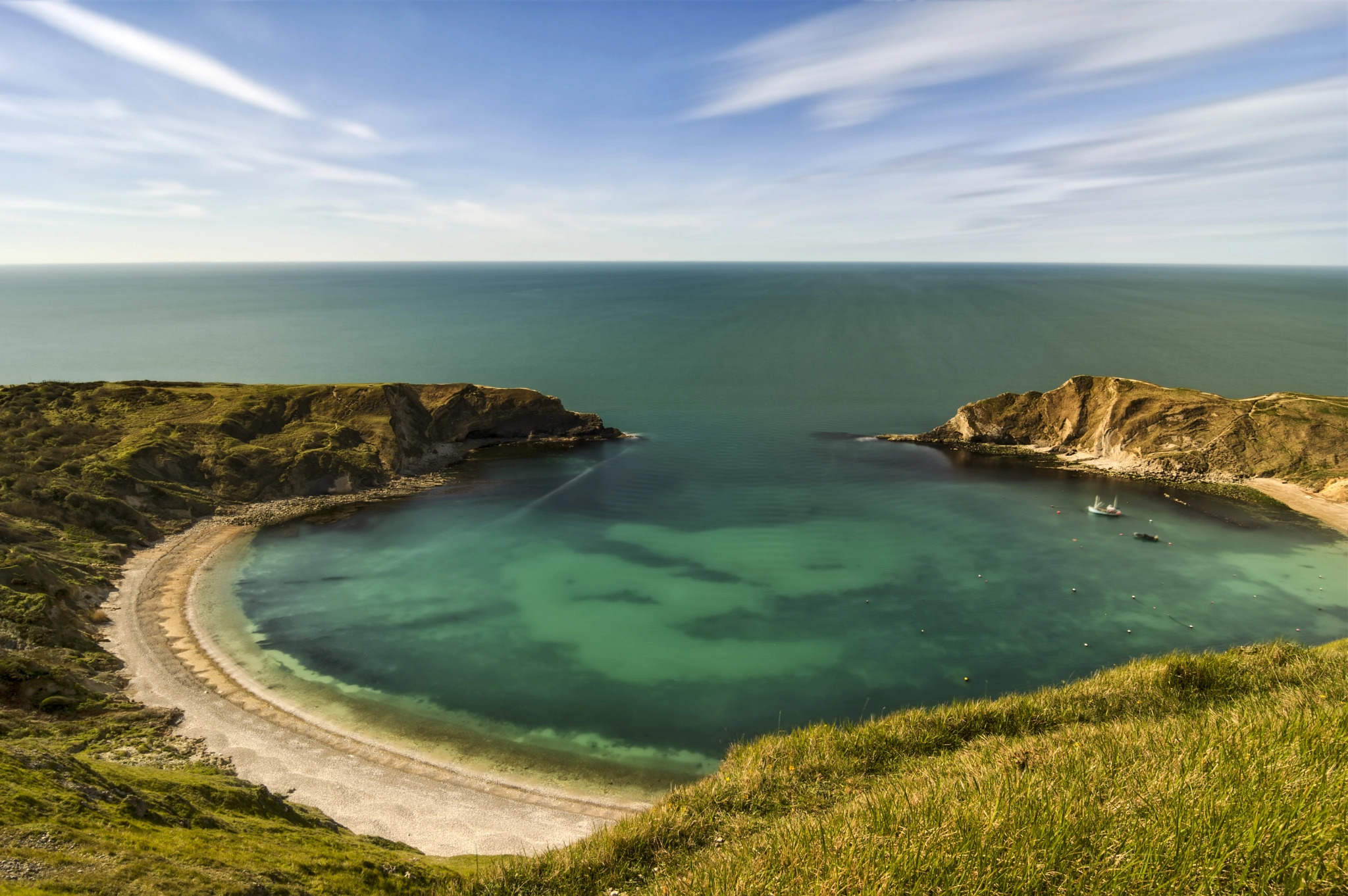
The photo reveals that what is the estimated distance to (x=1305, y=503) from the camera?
53.9 m

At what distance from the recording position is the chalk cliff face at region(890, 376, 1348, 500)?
58.5m

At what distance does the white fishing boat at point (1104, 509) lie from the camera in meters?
52.3

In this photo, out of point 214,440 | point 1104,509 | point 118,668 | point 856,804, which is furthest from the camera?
point 214,440

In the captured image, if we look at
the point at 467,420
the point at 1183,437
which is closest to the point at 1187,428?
the point at 1183,437

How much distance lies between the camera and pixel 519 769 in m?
25.5

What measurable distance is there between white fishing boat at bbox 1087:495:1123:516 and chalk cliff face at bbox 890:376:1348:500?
12413 mm

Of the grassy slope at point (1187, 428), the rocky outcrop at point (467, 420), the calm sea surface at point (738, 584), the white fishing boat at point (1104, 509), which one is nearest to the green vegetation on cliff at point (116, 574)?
the rocky outcrop at point (467, 420)

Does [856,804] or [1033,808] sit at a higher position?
[1033,808]

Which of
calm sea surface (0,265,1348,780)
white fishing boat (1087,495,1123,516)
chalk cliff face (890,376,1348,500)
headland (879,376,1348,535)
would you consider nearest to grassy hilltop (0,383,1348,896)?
calm sea surface (0,265,1348,780)

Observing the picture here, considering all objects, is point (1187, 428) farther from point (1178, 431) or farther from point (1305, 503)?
point (1305, 503)

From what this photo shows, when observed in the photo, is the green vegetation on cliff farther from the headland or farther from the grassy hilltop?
the headland

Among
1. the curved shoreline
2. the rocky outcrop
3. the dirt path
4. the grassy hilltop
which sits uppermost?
the rocky outcrop

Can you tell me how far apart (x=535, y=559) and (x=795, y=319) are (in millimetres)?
144747

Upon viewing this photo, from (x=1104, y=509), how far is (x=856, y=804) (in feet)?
178
